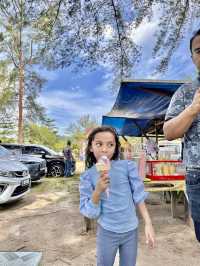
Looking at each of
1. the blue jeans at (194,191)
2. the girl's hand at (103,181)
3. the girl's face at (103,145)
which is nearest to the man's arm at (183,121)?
the blue jeans at (194,191)

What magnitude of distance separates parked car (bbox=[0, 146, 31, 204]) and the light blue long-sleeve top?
14.8ft

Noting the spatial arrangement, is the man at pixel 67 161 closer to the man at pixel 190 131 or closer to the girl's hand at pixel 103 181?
the girl's hand at pixel 103 181

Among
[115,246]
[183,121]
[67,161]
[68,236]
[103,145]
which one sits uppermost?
[183,121]

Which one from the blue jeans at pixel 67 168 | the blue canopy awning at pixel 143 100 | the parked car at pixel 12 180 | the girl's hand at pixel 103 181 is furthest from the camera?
the blue jeans at pixel 67 168

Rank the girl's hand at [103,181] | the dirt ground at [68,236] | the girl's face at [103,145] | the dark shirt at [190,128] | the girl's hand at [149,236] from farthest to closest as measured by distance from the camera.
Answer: the dirt ground at [68,236], the girl's face at [103,145], the girl's hand at [149,236], the girl's hand at [103,181], the dark shirt at [190,128]

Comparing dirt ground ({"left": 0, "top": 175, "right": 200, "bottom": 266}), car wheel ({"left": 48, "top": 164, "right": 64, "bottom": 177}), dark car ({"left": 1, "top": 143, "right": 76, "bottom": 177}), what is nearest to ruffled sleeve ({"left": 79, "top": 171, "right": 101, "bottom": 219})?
dirt ground ({"left": 0, "top": 175, "right": 200, "bottom": 266})

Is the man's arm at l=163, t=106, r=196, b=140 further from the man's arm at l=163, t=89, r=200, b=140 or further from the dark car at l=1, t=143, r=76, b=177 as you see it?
the dark car at l=1, t=143, r=76, b=177

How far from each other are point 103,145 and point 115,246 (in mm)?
666

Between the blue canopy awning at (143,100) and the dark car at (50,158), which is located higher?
the blue canopy awning at (143,100)

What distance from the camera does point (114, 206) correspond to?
72.5 inches

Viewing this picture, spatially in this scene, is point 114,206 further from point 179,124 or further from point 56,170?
point 56,170

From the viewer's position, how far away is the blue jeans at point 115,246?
1.82 m

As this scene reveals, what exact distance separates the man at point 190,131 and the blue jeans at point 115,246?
23.7 inches

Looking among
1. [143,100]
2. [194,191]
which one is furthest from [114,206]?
[143,100]
